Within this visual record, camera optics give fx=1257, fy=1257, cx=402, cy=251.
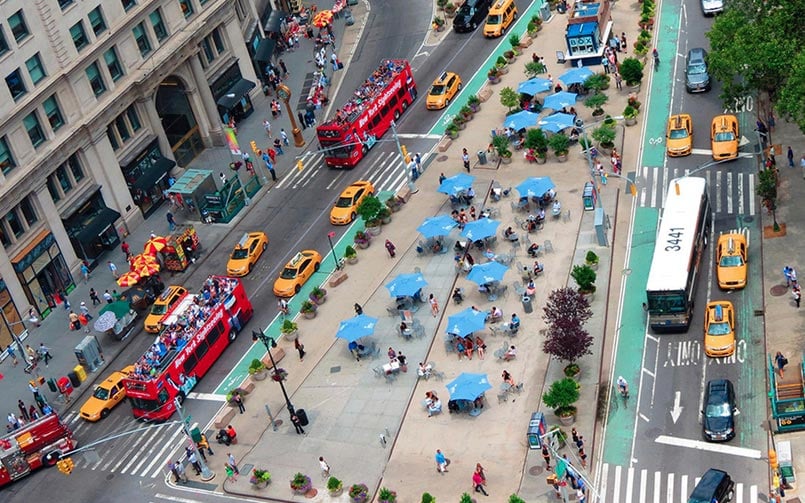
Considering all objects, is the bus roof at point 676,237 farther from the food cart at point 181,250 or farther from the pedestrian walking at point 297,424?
the food cart at point 181,250

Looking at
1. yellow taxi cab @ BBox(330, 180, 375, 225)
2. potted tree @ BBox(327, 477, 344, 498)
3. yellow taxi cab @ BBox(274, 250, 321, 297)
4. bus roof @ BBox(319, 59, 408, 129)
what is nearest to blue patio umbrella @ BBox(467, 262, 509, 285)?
yellow taxi cab @ BBox(274, 250, 321, 297)

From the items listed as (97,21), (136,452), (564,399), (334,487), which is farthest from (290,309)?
(97,21)

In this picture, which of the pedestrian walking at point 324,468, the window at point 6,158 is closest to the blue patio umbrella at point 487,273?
the pedestrian walking at point 324,468

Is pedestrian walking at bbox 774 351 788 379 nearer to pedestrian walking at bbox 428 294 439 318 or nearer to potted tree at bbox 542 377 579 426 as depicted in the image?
potted tree at bbox 542 377 579 426

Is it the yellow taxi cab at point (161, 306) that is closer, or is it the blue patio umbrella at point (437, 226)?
the blue patio umbrella at point (437, 226)

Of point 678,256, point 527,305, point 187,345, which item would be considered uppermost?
point 678,256

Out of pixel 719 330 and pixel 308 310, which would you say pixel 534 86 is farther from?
pixel 719 330
